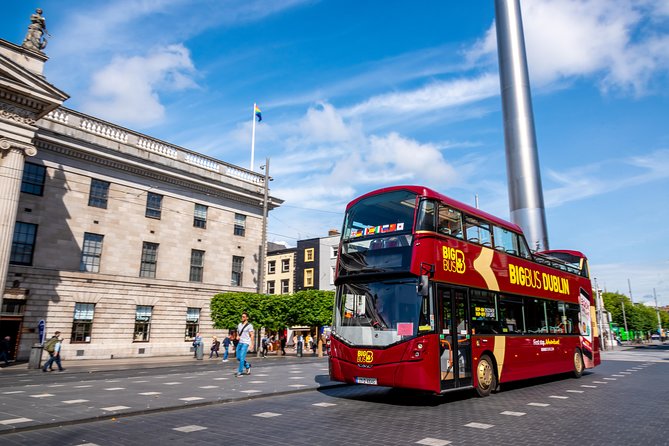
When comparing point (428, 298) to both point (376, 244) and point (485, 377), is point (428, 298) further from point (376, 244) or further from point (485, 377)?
point (485, 377)

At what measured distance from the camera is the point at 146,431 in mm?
7246

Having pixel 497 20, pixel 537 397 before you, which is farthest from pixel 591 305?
pixel 497 20

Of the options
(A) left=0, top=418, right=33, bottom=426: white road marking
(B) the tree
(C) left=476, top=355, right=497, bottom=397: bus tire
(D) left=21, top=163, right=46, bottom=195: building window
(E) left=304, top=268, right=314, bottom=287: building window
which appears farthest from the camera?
(E) left=304, top=268, right=314, bottom=287: building window

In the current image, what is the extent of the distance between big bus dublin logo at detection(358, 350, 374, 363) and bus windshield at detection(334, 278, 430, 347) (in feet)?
0.54

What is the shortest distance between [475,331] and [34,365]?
2097cm

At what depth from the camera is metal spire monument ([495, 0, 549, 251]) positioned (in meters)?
40.9

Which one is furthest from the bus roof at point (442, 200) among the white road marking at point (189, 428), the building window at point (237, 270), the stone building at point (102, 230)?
the building window at point (237, 270)

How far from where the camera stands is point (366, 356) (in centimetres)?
1006

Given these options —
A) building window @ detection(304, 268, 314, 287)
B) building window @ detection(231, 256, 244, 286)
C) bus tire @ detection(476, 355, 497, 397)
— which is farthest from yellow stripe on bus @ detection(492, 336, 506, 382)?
building window @ detection(304, 268, 314, 287)

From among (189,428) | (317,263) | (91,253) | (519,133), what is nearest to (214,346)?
(91,253)

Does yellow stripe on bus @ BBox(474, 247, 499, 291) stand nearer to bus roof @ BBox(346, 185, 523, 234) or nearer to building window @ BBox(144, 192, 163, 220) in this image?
bus roof @ BBox(346, 185, 523, 234)

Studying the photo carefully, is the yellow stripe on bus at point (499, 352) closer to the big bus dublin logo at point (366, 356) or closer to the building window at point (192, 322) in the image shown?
the big bus dublin logo at point (366, 356)

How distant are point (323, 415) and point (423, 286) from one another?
10.9 ft

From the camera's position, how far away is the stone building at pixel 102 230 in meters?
23.3
